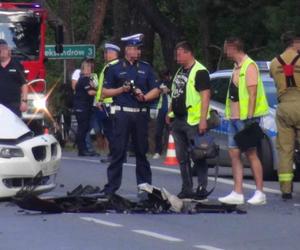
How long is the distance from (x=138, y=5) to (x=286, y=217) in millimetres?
17700

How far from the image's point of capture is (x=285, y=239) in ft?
38.1

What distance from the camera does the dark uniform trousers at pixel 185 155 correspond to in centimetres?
1427

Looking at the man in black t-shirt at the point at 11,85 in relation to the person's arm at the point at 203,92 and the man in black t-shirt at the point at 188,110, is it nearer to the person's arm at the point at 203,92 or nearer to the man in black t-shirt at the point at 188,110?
the man in black t-shirt at the point at 188,110

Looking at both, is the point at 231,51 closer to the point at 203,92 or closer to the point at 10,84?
the point at 203,92

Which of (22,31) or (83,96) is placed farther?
(22,31)

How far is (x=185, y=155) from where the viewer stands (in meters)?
14.4

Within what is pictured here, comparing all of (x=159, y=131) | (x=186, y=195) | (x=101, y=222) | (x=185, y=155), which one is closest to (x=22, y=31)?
(x=159, y=131)

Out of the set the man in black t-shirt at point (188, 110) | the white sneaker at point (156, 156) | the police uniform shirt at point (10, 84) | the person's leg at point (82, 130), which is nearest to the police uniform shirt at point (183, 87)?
the man in black t-shirt at point (188, 110)

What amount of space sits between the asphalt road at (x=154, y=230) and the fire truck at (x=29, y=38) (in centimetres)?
1118

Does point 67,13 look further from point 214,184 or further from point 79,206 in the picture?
point 79,206

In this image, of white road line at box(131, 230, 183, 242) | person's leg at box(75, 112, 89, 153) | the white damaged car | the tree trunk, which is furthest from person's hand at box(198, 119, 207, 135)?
the tree trunk

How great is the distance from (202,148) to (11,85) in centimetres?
349

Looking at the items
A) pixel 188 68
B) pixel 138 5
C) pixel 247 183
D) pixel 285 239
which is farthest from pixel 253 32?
pixel 285 239

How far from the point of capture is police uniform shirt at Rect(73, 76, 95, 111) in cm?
2344
